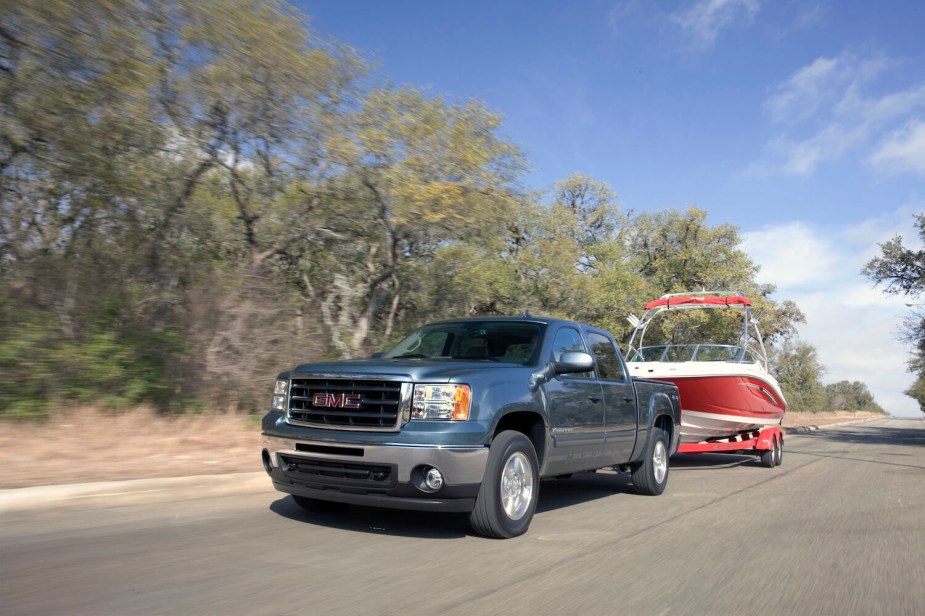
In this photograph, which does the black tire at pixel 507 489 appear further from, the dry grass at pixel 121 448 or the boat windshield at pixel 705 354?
the boat windshield at pixel 705 354

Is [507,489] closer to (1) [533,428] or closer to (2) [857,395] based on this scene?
(1) [533,428]

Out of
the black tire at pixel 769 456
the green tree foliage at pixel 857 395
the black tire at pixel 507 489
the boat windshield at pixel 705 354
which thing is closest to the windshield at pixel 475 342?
the black tire at pixel 507 489

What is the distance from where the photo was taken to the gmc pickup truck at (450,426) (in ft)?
18.0

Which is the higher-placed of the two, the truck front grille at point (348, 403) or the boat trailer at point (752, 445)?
the truck front grille at point (348, 403)

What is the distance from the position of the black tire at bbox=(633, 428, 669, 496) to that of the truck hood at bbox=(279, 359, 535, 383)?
3.03m

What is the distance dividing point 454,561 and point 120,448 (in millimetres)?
5654

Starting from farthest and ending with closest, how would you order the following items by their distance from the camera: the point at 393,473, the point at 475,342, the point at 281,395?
1. the point at 475,342
2. the point at 281,395
3. the point at 393,473

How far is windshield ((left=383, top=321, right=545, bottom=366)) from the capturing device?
707cm

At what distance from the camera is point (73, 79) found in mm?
10102

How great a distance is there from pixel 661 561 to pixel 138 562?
378 cm

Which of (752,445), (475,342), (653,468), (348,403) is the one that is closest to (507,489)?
(348,403)

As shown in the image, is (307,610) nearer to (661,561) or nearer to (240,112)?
(661,561)

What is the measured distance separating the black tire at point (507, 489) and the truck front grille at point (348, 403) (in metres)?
0.85

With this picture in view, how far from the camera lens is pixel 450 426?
5.53 metres
